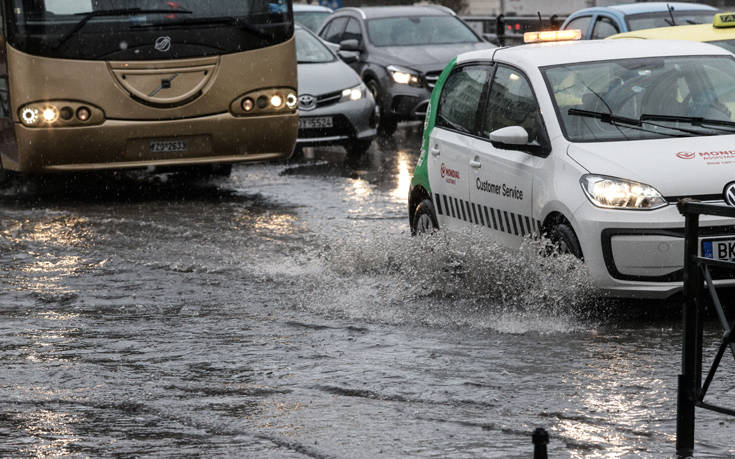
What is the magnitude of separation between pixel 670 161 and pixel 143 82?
712cm

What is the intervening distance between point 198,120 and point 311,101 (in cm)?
383

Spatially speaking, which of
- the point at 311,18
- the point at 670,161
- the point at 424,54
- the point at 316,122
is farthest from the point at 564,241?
the point at 311,18

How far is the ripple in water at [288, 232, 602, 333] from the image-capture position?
27.4 ft

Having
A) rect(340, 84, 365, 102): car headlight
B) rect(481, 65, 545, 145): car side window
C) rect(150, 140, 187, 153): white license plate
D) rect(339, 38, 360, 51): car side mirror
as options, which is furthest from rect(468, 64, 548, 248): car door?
rect(339, 38, 360, 51): car side mirror

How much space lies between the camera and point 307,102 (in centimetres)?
1797

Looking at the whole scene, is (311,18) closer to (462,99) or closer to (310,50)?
(310,50)

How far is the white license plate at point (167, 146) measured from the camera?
566 inches

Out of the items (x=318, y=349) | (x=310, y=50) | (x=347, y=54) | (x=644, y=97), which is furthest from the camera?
(x=347, y=54)

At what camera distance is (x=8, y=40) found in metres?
13.8

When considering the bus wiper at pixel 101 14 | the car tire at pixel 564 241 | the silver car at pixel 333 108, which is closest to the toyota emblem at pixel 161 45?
the bus wiper at pixel 101 14

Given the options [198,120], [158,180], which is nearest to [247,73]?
[198,120]

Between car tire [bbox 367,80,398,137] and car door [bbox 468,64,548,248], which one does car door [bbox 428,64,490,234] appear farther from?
car tire [bbox 367,80,398,137]

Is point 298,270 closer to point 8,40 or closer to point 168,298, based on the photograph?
point 168,298

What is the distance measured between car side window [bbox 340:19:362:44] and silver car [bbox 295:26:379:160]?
3.30 metres
